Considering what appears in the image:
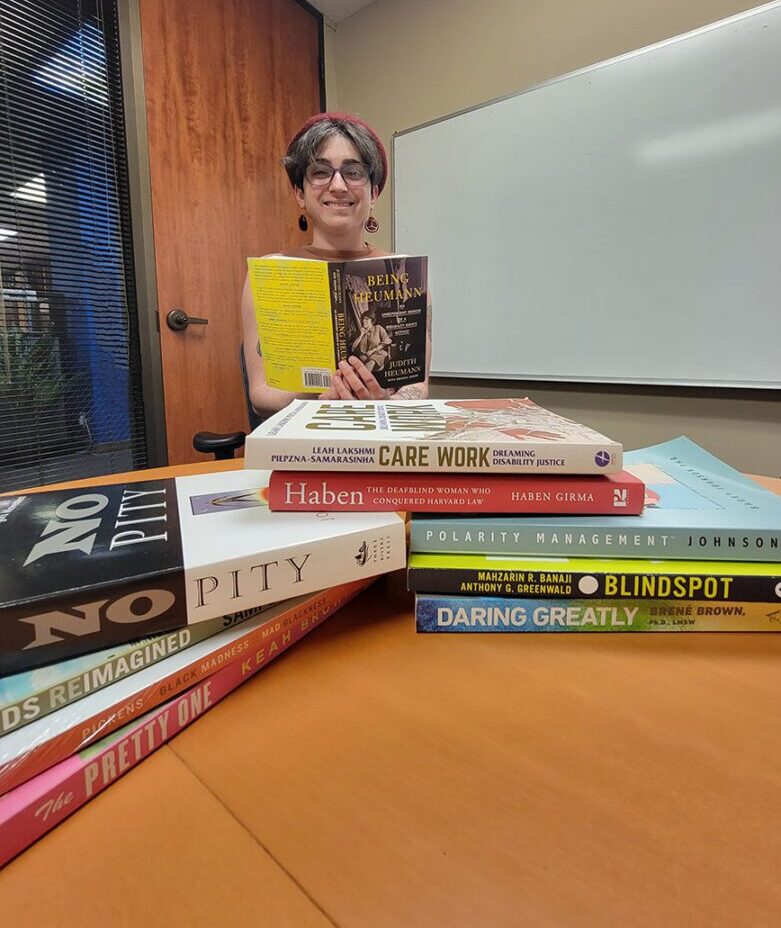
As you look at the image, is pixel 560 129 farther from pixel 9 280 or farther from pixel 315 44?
pixel 9 280

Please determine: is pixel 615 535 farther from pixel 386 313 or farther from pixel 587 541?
pixel 386 313

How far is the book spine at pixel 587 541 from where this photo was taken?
0.38 m

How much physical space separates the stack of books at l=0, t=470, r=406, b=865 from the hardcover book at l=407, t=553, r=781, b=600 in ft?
0.13

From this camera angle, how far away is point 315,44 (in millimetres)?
2152

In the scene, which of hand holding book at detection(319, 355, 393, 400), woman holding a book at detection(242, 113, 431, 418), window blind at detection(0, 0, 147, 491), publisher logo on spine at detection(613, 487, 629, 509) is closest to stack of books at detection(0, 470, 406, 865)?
publisher logo on spine at detection(613, 487, 629, 509)

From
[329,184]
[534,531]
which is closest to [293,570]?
[534,531]

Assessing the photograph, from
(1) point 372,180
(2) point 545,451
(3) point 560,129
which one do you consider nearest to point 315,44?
(3) point 560,129

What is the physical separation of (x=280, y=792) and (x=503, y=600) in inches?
7.7

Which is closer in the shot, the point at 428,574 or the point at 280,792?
the point at 280,792

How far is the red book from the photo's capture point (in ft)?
1.27

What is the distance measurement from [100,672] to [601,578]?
31cm

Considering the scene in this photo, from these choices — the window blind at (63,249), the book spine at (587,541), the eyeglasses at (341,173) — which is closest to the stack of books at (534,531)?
the book spine at (587,541)

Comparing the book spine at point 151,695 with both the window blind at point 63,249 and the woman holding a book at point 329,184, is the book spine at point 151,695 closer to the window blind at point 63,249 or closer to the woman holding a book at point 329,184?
the woman holding a book at point 329,184

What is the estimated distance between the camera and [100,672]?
0.27 m
